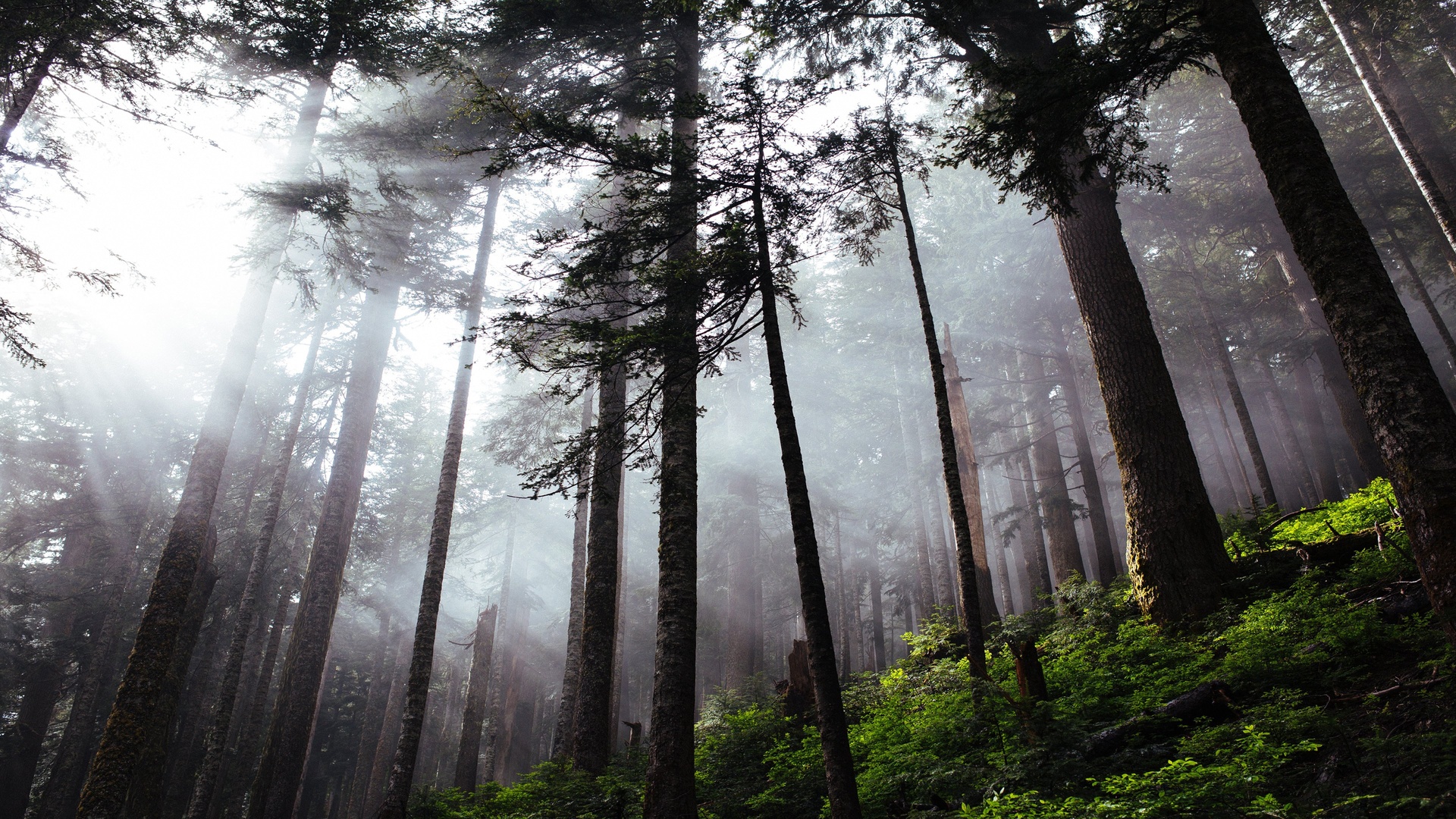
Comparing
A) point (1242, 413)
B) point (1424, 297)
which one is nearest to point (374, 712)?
point (1242, 413)

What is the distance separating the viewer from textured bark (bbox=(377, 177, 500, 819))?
9414 mm

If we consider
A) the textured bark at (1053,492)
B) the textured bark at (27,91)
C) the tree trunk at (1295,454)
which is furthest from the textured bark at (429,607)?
the tree trunk at (1295,454)

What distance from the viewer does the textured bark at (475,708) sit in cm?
1655

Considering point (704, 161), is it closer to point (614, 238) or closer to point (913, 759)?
point (614, 238)

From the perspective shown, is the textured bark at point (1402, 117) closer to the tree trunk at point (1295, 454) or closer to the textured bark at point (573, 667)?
the tree trunk at point (1295, 454)

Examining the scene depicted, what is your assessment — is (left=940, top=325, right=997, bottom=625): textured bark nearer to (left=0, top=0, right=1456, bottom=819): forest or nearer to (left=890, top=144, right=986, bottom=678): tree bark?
(left=0, top=0, right=1456, bottom=819): forest

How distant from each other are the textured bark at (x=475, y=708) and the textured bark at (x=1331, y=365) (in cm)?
2373

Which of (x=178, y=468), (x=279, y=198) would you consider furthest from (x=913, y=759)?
(x=178, y=468)

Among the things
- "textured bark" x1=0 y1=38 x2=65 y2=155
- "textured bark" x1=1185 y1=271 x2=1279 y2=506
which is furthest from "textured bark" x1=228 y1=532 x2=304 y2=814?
"textured bark" x1=1185 y1=271 x2=1279 y2=506

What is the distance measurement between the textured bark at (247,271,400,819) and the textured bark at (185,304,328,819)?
899 millimetres

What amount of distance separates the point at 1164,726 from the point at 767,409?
24.3m

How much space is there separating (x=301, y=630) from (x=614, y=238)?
11382mm

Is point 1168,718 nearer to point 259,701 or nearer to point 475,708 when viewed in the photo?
point 475,708

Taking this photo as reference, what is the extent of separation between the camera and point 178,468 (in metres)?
24.5
